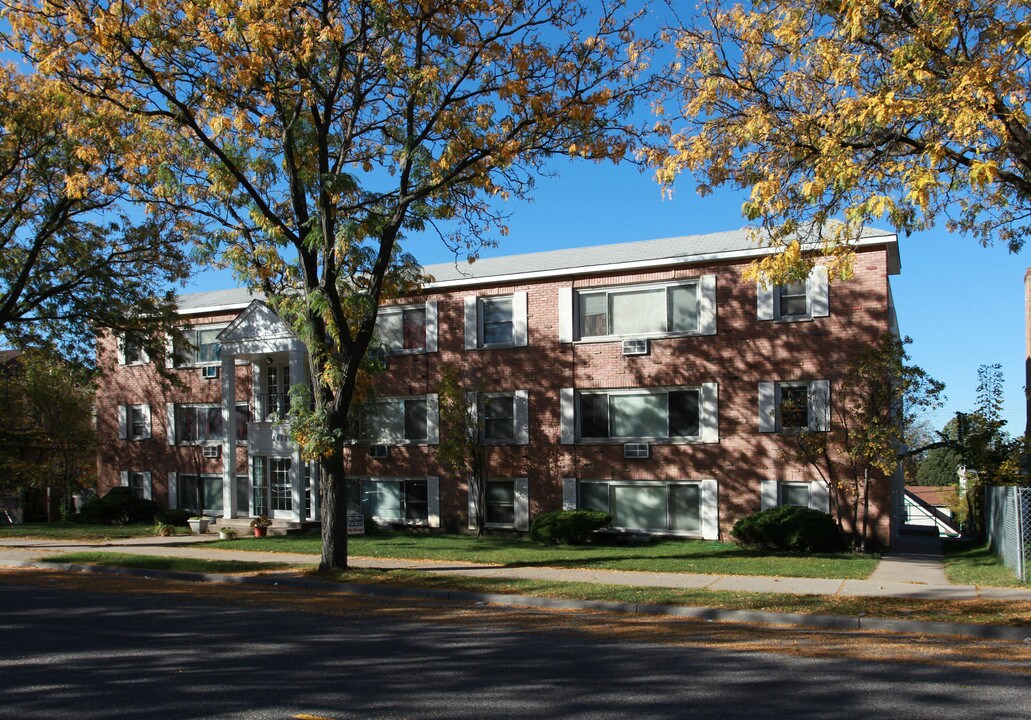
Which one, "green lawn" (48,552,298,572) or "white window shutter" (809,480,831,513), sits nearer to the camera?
"green lawn" (48,552,298,572)

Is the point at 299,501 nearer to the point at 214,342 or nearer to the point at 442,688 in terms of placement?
the point at 214,342

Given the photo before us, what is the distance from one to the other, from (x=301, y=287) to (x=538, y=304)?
8.21 meters

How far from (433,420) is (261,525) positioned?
5462 millimetres

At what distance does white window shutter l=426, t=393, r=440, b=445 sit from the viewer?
2502 centimetres

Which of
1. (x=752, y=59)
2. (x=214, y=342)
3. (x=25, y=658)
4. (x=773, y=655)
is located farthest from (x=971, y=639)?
(x=214, y=342)

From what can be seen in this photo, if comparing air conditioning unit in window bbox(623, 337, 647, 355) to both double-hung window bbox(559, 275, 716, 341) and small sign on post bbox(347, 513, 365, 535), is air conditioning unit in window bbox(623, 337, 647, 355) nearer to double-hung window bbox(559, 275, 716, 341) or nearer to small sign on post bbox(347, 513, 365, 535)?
double-hung window bbox(559, 275, 716, 341)

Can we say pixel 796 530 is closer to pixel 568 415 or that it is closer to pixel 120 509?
pixel 568 415

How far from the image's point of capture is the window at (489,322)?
2444 centimetres

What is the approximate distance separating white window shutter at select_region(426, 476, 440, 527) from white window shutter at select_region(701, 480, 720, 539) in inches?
296

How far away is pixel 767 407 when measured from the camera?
21.0 metres

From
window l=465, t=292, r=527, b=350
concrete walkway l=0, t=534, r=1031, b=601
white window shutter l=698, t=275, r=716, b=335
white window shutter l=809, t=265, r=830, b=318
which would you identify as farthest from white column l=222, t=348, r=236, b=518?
white window shutter l=809, t=265, r=830, b=318

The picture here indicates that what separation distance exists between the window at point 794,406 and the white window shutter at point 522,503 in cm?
638

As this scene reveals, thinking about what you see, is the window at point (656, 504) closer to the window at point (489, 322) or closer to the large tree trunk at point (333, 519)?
the window at point (489, 322)

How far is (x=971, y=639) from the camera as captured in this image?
34.1 feet
